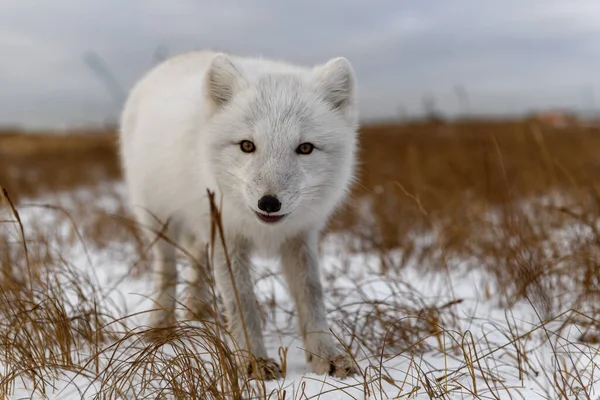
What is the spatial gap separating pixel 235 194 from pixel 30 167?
1182 cm

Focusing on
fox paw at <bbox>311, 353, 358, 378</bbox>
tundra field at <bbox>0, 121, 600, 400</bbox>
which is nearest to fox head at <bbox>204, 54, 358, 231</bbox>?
tundra field at <bbox>0, 121, 600, 400</bbox>

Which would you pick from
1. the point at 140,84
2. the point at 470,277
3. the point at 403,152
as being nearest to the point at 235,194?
the point at 140,84

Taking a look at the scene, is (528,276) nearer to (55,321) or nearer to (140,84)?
(55,321)

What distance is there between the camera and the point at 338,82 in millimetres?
2711

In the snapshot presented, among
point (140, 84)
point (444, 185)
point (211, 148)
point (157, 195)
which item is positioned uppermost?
point (140, 84)

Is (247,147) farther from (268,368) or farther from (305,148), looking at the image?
(268,368)

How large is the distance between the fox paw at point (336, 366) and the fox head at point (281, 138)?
0.64 m

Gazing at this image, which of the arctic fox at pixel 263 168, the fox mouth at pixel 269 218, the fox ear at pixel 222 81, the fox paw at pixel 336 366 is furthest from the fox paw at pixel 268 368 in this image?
the fox ear at pixel 222 81

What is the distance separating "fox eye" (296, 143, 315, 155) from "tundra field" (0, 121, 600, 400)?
1.58 ft

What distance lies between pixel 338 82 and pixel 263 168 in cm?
72

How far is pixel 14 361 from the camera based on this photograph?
7.13ft

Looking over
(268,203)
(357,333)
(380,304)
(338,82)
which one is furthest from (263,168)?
(380,304)

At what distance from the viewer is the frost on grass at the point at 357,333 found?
2.06 meters

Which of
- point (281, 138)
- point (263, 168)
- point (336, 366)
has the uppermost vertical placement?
point (281, 138)
